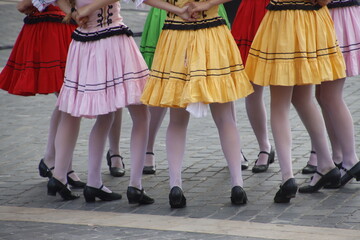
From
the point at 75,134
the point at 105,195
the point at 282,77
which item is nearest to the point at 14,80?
the point at 75,134

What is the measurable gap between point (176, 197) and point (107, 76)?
91 centimetres

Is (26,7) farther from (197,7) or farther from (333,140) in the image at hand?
(333,140)

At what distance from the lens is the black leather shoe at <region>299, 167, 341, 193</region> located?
20.4ft

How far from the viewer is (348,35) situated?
6.30m

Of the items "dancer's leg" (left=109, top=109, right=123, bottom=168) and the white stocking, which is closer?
the white stocking

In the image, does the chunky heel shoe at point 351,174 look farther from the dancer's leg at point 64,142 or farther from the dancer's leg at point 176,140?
the dancer's leg at point 64,142

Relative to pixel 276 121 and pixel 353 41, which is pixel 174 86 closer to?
pixel 276 121

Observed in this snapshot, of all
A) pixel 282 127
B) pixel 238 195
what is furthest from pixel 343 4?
pixel 238 195

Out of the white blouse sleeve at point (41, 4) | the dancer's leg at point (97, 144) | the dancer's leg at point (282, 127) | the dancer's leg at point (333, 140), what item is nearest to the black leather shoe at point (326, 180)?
the dancer's leg at point (282, 127)

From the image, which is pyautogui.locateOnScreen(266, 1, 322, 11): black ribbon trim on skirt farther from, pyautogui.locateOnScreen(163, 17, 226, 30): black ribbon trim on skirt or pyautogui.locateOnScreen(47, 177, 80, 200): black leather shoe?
pyautogui.locateOnScreen(47, 177, 80, 200): black leather shoe

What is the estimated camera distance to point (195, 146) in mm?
8031

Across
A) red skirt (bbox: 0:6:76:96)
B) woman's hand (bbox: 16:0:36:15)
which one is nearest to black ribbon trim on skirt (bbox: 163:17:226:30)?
red skirt (bbox: 0:6:76:96)

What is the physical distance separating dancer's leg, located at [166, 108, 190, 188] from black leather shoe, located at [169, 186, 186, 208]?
0.19ft

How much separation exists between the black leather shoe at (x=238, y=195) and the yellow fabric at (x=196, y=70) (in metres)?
0.63
